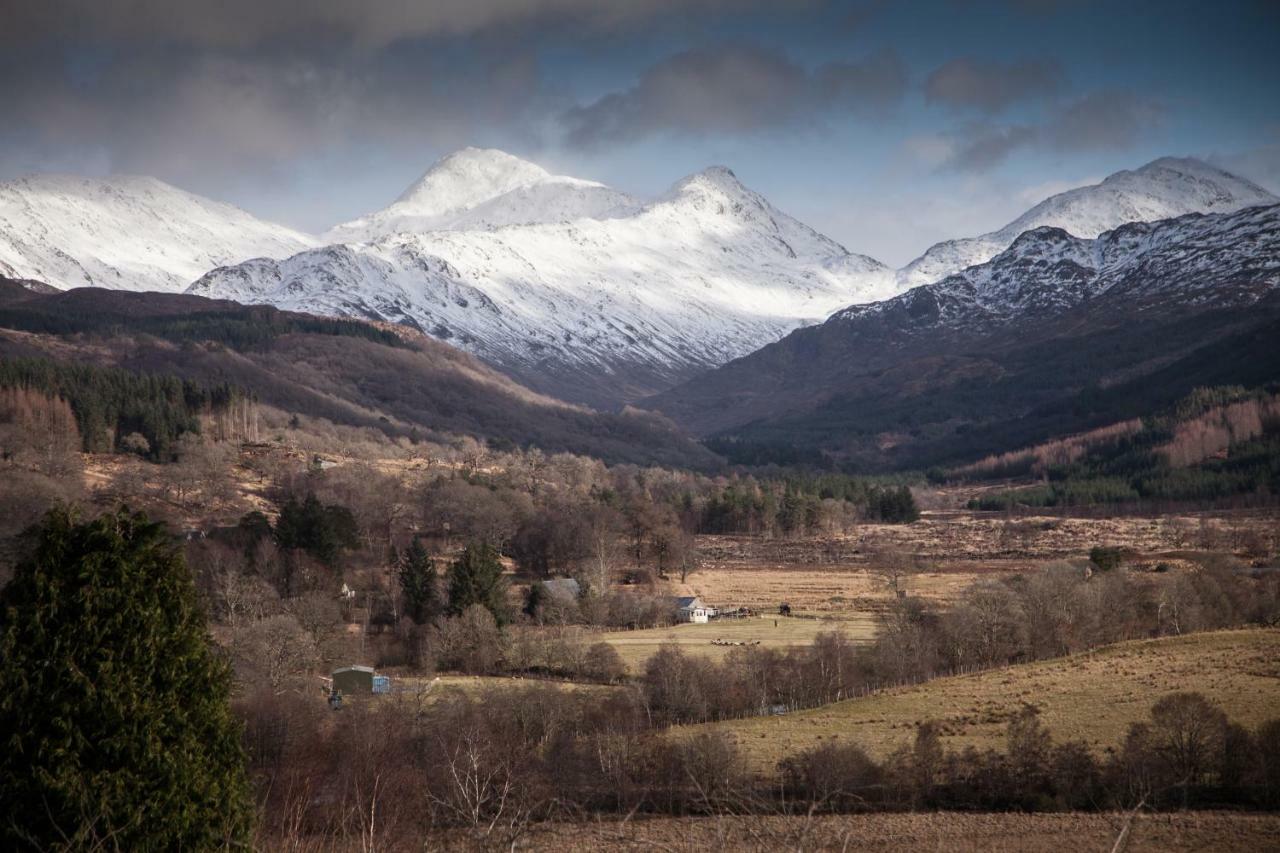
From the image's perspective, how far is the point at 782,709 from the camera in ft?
171

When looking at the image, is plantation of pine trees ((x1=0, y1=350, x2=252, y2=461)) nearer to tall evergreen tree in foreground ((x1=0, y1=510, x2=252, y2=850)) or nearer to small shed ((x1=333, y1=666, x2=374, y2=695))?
small shed ((x1=333, y1=666, x2=374, y2=695))

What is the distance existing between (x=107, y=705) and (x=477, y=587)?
5855cm

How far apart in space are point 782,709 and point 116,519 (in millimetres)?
42089

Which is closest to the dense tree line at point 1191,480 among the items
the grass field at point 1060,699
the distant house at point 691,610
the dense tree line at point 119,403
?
the distant house at point 691,610

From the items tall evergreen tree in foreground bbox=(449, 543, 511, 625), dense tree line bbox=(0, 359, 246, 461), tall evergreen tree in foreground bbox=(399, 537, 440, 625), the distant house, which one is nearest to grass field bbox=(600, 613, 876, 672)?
the distant house

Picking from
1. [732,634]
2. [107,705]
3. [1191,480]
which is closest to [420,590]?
[732,634]

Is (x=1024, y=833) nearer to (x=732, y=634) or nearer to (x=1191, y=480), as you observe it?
(x=732, y=634)

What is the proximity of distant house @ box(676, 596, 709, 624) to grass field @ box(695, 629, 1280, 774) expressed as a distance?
93.9 ft

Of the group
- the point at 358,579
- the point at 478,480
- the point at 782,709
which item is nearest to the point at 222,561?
the point at 358,579

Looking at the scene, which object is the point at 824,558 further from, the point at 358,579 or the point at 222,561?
the point at 222,561

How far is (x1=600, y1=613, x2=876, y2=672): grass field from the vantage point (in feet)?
209

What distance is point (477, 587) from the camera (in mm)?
72625

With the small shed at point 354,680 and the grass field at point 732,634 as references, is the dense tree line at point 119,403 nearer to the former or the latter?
the grass field at point 732,634

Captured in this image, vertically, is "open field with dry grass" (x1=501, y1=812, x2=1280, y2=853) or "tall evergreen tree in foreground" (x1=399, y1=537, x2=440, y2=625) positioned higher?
"tall evergreen tree in foreground" (x1=399, y1=537, x2=440, y2=625)
